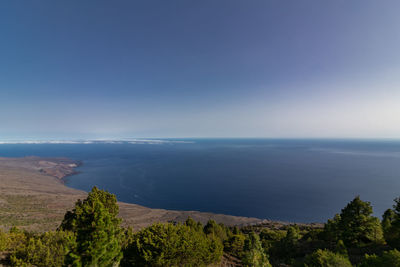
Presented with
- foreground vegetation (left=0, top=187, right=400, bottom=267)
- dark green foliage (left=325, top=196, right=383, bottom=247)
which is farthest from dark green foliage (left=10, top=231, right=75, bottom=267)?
dark green foliage (left=325, top=196, right=383, bottom=247)

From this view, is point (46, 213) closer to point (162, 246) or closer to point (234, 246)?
point (162, 246)

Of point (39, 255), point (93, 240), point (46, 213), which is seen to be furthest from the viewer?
point (46, 213)

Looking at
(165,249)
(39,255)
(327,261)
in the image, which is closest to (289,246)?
(327,261)

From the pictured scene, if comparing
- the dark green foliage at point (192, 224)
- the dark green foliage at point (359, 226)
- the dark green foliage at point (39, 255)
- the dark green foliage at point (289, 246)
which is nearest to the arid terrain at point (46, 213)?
the dark green foliage at point (192, 224)

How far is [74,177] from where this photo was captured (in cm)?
13862

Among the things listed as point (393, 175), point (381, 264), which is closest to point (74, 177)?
point (381, 264)

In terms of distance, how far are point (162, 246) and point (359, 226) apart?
31.3 m

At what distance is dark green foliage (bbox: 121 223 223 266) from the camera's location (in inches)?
752

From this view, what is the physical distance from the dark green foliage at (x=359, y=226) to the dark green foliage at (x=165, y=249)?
24193 mm

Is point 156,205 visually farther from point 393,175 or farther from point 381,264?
point 393,175

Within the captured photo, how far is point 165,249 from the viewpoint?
755 inches

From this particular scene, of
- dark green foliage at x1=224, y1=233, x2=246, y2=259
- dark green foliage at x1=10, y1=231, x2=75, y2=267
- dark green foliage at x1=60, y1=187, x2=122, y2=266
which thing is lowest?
dark green foliage at x1=224, y1=233, x2=246, y2=259

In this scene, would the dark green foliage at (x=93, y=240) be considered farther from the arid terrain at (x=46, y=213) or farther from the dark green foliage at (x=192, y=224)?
the arid terrain at (x=46, y=213)

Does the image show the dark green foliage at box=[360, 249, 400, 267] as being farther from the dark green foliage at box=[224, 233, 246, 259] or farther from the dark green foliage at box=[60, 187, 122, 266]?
the dark green foliage at box=[60, 187, 122, 266]
